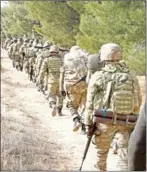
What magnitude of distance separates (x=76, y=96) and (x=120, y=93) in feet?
12.7

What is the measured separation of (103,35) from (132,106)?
11.0m

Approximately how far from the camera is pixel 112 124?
559cm

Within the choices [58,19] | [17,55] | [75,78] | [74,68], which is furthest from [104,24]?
[17,55]

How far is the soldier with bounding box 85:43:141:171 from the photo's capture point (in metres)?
5.52

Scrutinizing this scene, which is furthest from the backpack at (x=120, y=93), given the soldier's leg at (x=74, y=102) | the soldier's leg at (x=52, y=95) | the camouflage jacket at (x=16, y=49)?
the camouflage jacket at (x=16, y=49)

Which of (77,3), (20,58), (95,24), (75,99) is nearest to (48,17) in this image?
(20,58)

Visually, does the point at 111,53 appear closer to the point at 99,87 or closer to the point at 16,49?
the point at 99,87

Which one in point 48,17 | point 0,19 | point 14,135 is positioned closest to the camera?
point 14,135

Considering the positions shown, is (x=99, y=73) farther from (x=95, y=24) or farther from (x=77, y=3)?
(x=77, y=3)

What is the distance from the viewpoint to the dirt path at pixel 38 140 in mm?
7254

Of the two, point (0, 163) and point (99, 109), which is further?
point (0, 163)

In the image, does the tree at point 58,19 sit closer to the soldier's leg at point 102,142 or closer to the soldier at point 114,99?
the soldier's leg at point 102,142

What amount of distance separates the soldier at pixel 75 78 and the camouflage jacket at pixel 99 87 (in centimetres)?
303

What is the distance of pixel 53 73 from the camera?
38.4 feet
